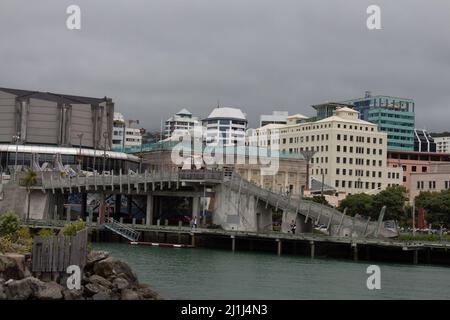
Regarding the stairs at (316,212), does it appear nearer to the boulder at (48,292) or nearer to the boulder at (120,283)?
the boulder at (120,283)

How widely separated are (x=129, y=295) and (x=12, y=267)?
18.7 feet

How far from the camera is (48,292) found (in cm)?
3753

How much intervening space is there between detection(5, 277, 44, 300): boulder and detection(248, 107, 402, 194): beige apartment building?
144034 mm

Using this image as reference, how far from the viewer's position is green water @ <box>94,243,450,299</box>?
162 feet

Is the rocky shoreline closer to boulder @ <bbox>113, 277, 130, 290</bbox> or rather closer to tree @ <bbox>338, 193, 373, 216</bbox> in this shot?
boulder @ <bbox>113, 277, 130, 290</bbox>

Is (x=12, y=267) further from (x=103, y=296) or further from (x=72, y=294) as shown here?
(x=103, y=296)

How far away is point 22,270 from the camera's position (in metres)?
39.8

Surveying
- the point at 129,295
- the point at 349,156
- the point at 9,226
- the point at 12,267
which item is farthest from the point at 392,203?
the point at 12,267

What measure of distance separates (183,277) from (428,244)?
28794 millimetres

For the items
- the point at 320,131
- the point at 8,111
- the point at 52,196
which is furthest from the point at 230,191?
the point at 320,131

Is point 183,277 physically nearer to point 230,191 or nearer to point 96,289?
point 96,289

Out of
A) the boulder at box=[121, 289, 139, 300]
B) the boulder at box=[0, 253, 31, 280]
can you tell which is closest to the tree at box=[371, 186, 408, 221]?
the boulder at box=[121, 289, 139, 300]

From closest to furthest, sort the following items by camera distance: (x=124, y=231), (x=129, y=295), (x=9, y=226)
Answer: (x=129, y=295) → (x=9, y=226) → (x=124, y=231)

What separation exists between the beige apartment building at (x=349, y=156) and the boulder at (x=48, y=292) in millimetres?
143161
